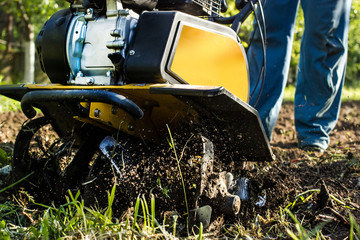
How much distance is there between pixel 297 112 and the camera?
131 inches

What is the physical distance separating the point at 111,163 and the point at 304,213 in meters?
0.90

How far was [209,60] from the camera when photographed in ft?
5.92

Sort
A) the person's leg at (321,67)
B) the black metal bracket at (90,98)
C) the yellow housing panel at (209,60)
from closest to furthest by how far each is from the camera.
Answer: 1. the black metal bracket at (90,98)
2. the yellow housing panel at (209,60)
3. the person's leg at (321,67)

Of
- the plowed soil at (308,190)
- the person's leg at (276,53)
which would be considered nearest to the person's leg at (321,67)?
the person's leg at (276,53)

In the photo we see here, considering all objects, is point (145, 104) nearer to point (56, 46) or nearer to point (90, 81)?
point (90, 81)

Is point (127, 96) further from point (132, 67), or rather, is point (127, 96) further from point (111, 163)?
point (111, 163)

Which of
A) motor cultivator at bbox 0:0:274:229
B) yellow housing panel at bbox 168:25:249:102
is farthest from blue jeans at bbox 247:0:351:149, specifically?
motor cultivator at bbox 0:0:274:229

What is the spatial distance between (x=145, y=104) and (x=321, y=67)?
199cm

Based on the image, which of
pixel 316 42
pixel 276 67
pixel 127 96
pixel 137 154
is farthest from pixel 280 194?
pixel 316 42

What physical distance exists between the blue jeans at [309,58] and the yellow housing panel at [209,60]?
3.51 ft

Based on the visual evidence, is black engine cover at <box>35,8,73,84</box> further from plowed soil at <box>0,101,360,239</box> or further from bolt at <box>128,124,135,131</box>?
plowed soil at <box>0,101,360,239</box>

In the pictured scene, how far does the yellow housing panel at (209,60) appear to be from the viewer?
1.67m

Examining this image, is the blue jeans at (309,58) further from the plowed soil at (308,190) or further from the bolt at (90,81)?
the bolt at (90,81)

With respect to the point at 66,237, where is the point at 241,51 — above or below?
above
